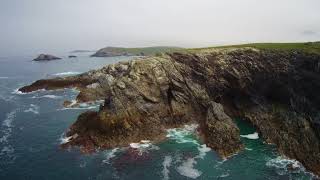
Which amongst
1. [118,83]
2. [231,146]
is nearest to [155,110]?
[118,83]

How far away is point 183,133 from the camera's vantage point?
57438mm

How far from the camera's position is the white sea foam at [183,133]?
54.3 metres

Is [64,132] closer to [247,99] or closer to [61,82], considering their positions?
[247,99]

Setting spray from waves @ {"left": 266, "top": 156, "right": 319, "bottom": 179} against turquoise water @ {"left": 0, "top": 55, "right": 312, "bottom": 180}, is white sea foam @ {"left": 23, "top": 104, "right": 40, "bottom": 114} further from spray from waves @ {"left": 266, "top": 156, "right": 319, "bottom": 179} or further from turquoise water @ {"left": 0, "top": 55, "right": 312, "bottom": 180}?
spray from waves @ {"left": 266, "top": 156, "right": 319, "bottom": 179}

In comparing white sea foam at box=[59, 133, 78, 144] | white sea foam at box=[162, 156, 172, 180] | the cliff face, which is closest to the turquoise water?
white sea foam at box=[162, 156, 172, 180]

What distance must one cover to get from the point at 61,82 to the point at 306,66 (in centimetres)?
7460

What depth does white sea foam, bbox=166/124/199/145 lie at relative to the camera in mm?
54328

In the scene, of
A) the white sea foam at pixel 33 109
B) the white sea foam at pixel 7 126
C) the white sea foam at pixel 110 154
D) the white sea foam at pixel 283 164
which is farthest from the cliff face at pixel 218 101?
the white sea foam at pixel 33 109

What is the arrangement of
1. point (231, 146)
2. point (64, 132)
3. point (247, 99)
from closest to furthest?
point (231, 146)
point (64, 132)
point (247, 99)

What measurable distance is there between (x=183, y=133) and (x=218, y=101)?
13.4 metres

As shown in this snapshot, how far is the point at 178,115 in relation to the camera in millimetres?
61781

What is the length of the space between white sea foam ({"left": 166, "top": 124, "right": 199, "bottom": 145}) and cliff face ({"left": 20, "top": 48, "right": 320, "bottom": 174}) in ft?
4.38

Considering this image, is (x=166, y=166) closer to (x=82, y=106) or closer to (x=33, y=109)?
(x=82, y=106)

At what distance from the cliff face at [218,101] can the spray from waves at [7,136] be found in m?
8.78
